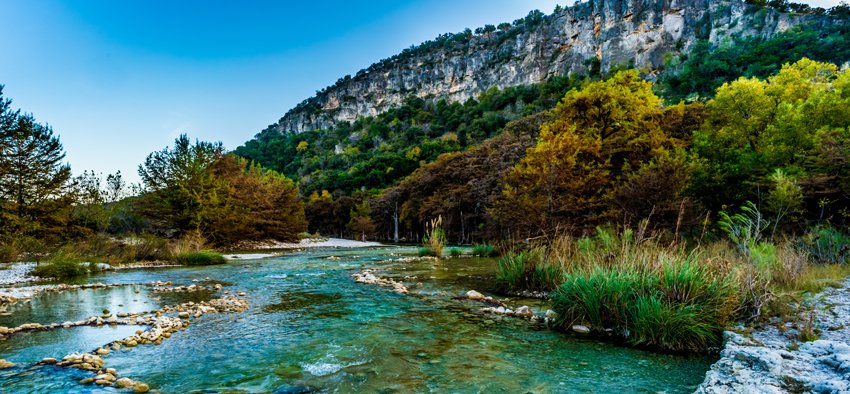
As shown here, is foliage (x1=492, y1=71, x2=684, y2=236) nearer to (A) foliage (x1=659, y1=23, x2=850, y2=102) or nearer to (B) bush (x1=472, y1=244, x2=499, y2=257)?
(B) bush (x1=472, y1=244, x2=499, y2=257)

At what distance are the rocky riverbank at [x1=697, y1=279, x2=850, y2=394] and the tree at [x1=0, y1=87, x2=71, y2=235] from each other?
28.5 meters

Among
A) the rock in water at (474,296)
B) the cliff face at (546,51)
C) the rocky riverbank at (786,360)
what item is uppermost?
the cliff face at (546,51)

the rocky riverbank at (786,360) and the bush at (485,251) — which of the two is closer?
the rocky riverbank at (786,360)

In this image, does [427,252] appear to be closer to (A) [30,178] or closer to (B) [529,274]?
(B) [529,274]

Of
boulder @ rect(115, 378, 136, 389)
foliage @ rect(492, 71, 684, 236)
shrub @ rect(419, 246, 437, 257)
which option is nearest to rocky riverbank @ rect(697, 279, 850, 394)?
boulder @ rect(115, 378, 136, 389)

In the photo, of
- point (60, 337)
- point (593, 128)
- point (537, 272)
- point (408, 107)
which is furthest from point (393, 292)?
point (408, 107)

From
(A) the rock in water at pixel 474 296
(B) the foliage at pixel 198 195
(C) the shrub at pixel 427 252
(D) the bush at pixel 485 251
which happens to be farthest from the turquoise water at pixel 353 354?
(B) the foliage at pixel 198 195

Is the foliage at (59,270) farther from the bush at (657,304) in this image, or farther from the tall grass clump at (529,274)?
the bush at (657,304)

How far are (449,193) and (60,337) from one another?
3907cm

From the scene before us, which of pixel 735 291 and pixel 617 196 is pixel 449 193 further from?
pixel 735 291

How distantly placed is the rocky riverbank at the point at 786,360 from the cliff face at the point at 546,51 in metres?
119

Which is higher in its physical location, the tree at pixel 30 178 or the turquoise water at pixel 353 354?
the tree at pixel 30 178

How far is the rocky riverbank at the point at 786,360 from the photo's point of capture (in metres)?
3.69

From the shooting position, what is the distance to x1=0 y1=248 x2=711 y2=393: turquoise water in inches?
173
